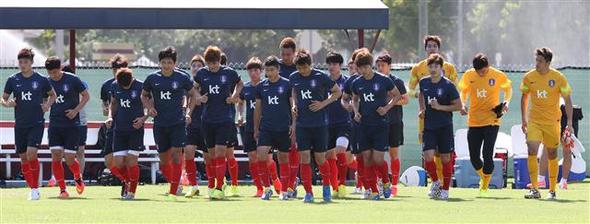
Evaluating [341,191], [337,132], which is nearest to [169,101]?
[337,132]

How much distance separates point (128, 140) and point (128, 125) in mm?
189

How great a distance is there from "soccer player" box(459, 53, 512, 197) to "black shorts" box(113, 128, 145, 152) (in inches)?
167

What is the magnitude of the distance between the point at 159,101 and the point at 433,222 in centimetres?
525

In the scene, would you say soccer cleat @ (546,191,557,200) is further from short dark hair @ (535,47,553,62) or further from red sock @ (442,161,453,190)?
short dark hair @ (535,47,553,62)

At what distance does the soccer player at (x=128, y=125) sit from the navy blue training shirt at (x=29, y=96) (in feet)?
3.16

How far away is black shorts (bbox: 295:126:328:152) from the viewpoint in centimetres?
2112

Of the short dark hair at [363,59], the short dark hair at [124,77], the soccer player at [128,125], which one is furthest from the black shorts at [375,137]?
the short dark hair at [124,77]

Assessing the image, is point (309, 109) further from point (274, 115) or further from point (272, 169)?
point (272, 169)

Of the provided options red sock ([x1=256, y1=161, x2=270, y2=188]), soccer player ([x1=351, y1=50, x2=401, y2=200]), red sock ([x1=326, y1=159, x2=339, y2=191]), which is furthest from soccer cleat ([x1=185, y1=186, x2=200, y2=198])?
soccer player ([x1=351, y1=50, x2=401, y2=200])

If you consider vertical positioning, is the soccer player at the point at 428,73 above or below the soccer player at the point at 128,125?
above

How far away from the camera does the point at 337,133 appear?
75.0 ft

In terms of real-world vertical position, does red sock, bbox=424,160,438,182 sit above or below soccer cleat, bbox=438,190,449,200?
above

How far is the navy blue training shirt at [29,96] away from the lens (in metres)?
22.5

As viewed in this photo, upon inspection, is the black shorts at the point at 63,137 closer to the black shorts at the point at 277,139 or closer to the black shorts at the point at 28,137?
the black shorts at the point at 28,137
